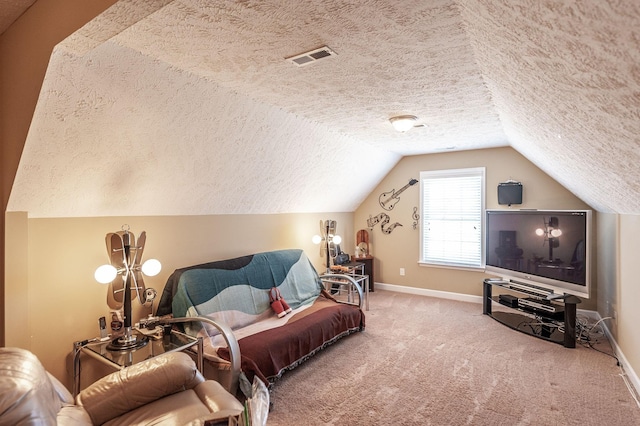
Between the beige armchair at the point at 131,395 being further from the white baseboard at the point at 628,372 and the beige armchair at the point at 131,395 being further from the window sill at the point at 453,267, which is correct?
the window sill at the point at 453,267

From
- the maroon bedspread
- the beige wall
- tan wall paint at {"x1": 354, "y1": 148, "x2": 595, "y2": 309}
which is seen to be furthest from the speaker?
the beige wall

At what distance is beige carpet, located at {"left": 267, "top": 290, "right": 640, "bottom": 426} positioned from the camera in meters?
2.44

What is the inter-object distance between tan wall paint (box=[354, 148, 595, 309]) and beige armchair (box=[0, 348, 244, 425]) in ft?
14.4

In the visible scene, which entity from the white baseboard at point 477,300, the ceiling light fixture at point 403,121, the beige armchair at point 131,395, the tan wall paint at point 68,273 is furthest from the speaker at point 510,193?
the beige armchair at point 131,395

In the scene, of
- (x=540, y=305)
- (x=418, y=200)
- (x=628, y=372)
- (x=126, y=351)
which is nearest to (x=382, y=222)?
(x=418, y=200)

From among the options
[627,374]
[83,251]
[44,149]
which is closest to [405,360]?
[627,374]

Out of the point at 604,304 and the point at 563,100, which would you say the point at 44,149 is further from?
the point at 604,304

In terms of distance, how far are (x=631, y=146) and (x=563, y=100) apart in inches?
13.8

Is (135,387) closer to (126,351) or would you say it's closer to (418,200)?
(126,351)

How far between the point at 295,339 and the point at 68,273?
184cm

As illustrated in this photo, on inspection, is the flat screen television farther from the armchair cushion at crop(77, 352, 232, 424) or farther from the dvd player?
the armchair cushion at crop(77, 352, 232, 424)

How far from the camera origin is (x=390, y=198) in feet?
19.7

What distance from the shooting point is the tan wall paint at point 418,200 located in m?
4.73

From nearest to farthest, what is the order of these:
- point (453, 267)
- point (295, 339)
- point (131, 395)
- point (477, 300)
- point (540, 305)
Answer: point (131, 395)
point (295, 339)
point (540, 305)
point (477, 300)
point (453, 267)
